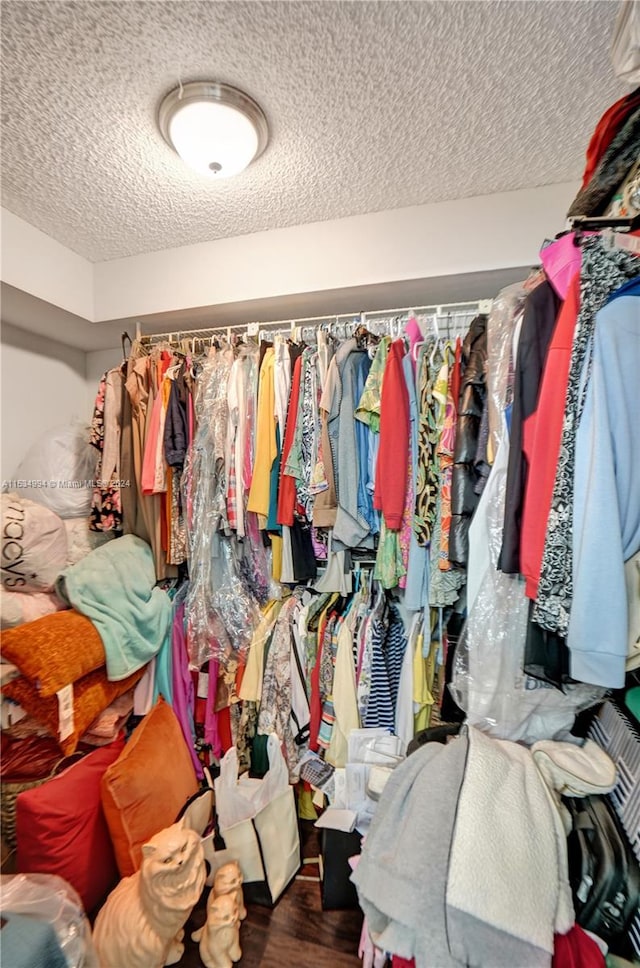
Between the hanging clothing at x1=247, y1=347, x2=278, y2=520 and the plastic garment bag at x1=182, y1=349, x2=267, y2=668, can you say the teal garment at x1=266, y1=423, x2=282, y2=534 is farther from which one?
the plastic garment bag at x1=182, y1=349, x2=267, y2=668

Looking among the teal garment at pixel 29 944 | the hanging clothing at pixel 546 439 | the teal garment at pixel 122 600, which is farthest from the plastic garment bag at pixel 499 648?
the teal garment at pixel 122 600

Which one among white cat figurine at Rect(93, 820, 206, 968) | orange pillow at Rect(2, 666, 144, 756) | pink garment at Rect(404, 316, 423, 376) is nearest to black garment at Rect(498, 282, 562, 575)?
pink garment at Rect(404, 316, 423, 376)

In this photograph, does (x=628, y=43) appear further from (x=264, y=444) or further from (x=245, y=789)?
(x=245, y=789)

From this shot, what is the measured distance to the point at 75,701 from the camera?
52.5 inches

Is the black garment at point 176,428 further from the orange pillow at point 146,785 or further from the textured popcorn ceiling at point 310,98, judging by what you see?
the orange pillow at point 146,785

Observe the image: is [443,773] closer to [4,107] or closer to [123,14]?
[123,14]

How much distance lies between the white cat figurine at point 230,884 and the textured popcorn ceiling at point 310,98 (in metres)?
2.42

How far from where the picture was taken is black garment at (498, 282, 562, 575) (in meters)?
0.93

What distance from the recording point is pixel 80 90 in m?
1.07

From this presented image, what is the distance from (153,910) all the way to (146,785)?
333 millimetres

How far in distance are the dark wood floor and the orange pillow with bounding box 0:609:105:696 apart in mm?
944

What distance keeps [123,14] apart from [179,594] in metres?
1.89

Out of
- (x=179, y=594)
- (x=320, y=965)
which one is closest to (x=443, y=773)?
(x=320, y=965)

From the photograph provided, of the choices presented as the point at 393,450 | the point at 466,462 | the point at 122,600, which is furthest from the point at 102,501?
the point at 466,462
